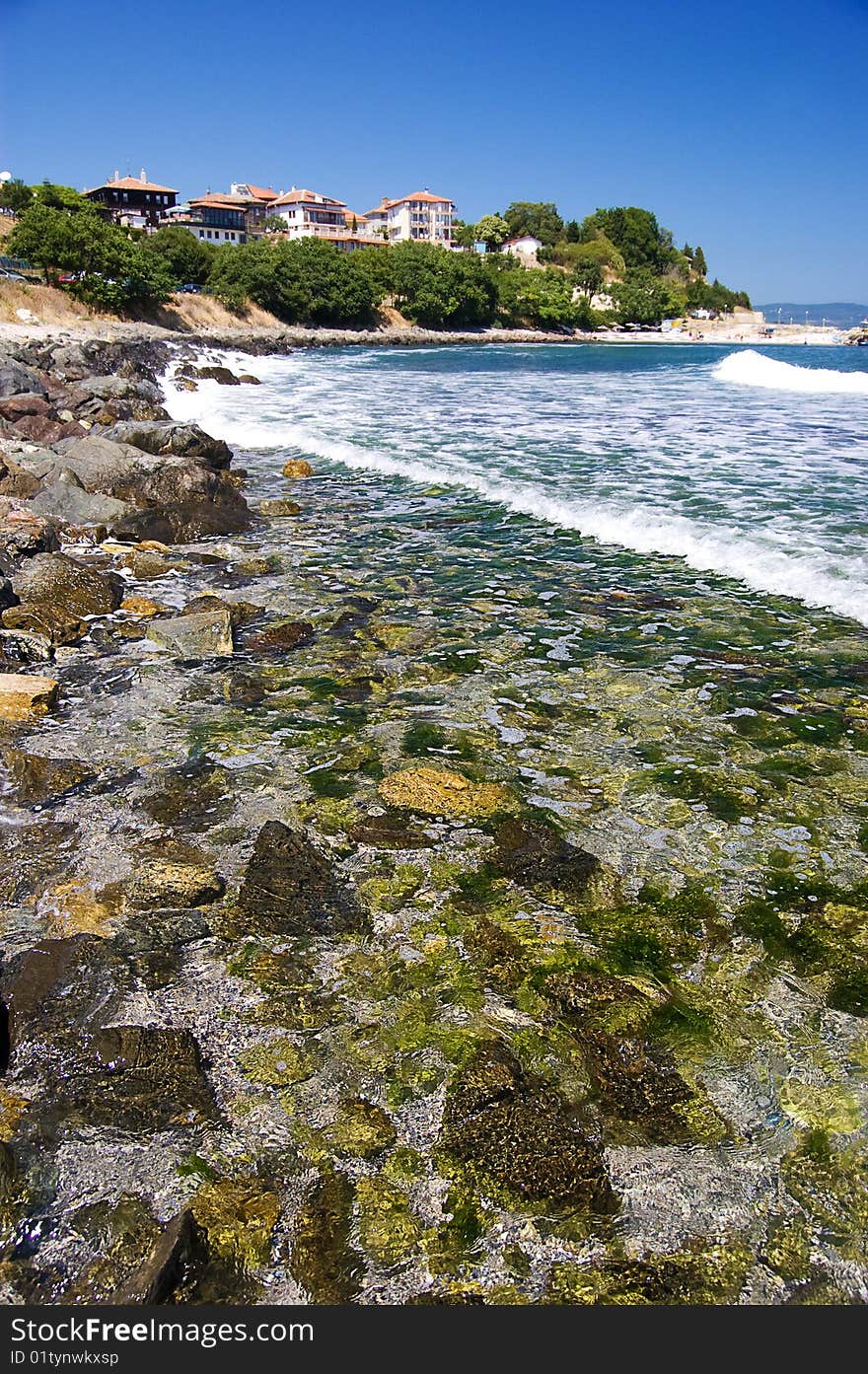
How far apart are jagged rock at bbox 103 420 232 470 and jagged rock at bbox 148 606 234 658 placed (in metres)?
8.58

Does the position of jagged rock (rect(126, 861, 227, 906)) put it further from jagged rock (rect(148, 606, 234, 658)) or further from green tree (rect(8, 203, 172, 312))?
green tree (rect(8, 203, 172, 312))

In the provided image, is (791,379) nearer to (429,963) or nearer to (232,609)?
(232,609)

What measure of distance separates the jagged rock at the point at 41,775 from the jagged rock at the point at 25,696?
2.15 ft

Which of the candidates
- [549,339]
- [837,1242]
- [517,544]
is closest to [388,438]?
[517,544]

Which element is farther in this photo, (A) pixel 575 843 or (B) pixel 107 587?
(B) pixel 107 587

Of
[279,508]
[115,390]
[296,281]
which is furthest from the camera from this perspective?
[296,281]

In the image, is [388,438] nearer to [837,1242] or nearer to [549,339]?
[837,1242]

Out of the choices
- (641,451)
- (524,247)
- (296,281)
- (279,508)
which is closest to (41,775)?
(279,508)

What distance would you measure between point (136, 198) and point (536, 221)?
83.8 meters

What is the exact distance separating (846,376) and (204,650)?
135 feet

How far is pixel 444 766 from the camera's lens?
18.9 ft

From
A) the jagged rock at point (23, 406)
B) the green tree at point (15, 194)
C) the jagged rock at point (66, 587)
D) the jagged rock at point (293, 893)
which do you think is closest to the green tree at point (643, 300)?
the green tree at point (15, 194)

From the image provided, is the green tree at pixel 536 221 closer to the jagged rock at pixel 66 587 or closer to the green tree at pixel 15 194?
the green tree at pixel 15 194

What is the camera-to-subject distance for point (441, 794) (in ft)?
17.7
